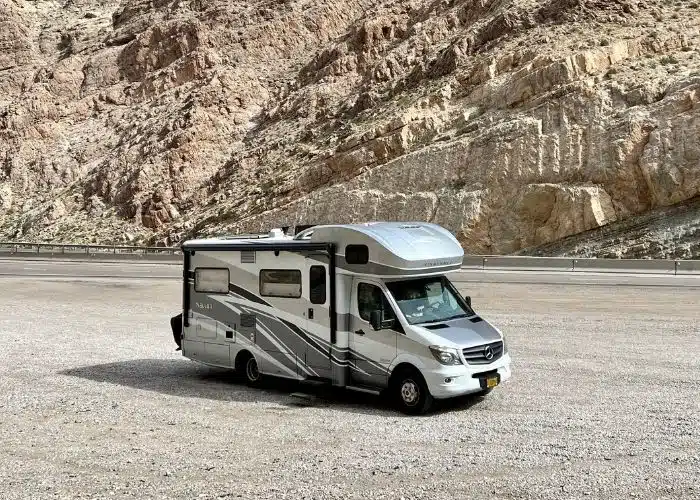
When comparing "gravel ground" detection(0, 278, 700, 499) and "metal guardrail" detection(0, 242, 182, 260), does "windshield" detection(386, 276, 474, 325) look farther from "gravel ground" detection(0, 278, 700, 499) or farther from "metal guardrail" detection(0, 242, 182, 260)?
"metal guardrail" detection(0, 242, 182, 260)

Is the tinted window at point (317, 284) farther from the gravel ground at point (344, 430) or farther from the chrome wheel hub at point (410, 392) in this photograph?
the chrome wheel hub at point (410, 392)

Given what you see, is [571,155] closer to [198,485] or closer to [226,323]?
[226,323]

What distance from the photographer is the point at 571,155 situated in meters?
38.7

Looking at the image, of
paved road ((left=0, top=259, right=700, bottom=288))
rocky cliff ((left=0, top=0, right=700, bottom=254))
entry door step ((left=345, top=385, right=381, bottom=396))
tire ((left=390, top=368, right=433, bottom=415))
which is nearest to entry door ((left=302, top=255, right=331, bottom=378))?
entry door step ((left=345, top=385, right=381, bottom=396))

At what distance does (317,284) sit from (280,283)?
76 centimetres

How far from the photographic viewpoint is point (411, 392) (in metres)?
11.0

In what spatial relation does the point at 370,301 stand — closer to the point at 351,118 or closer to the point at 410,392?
the point at 410,392

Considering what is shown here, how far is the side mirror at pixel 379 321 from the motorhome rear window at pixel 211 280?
312cm

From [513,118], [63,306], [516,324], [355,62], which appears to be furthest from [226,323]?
[355,62]

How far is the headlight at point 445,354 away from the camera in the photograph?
1069 centimetres

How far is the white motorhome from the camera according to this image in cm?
1098

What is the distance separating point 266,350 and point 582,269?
25.6 metres

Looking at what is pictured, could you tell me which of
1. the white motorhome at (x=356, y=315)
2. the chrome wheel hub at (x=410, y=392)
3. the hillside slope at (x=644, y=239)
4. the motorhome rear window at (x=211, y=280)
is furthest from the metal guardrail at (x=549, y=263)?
the chrome wheel hub at (x=410, y=392)

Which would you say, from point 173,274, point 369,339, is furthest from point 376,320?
point 173,274
